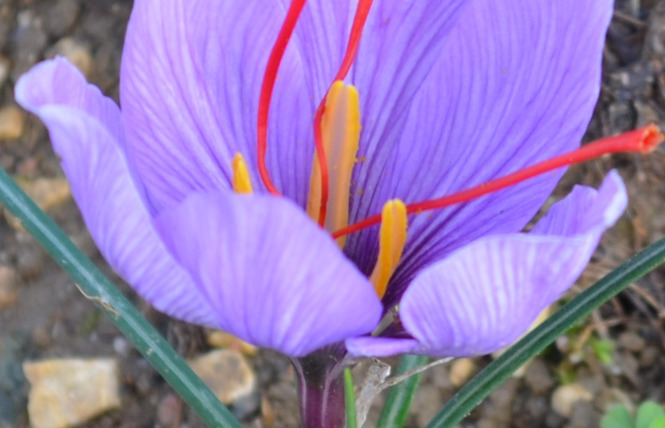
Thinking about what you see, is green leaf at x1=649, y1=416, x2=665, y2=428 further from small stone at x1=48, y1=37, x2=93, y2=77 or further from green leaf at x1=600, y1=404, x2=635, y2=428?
small stone at x1=48, y1=37, x2=93, y2=77

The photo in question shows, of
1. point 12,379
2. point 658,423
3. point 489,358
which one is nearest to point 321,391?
point 658,423

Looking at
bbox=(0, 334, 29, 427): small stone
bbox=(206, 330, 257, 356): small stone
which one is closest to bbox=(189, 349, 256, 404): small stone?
bbox=(206, 330, 257, 356): small stone

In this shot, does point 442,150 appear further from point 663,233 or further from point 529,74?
point 663,233

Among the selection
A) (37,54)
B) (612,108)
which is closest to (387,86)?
(612,108)

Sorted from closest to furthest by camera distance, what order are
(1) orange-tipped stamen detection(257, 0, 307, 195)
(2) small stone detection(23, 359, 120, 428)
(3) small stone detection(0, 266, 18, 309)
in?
(1) orange-tipped stamen detection(257, 0, 307, 195) < (2) small stone detection(23, 359, 120, 428) < (3) small stone detection(0, 266, 18, 309)

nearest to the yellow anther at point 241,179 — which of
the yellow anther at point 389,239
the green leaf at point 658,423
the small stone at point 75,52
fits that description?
the yellow anther at point 389,239

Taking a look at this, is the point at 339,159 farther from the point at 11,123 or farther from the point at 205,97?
the point at 11,123
